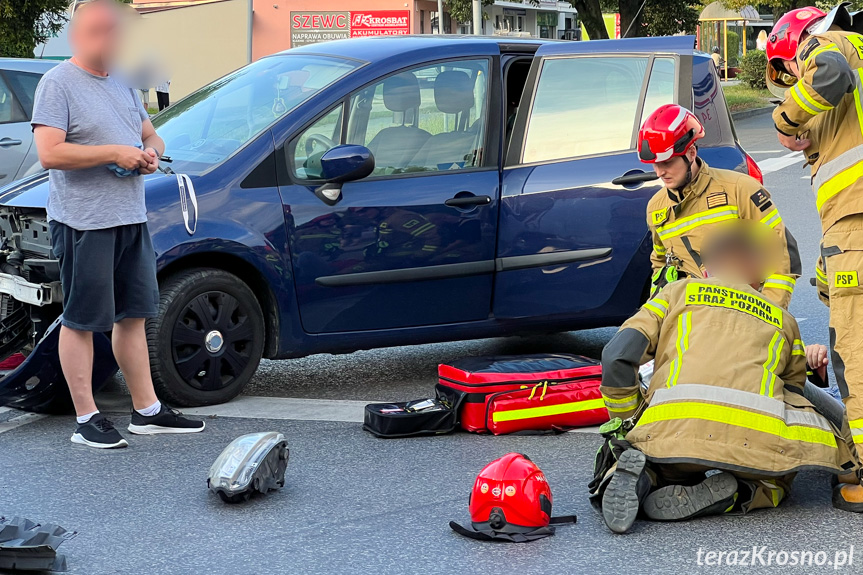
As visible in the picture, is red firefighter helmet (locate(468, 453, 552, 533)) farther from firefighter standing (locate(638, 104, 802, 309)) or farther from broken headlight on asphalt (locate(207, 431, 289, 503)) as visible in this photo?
firefighter standing (locate(638, 104, 802, 309))

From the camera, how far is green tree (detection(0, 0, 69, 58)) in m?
20.4

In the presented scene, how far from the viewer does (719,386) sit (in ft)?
13.5

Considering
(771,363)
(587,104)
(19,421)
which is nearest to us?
(771,363)

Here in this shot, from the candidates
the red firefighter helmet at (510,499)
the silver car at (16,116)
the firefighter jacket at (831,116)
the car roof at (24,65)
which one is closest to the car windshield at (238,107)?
the red firefighter helmet at (510,499)

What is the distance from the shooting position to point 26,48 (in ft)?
68.6

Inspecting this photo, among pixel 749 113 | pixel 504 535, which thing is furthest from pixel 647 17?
pixel 504 535

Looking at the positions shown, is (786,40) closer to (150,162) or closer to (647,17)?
(150,162)

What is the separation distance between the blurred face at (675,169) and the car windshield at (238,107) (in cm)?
184

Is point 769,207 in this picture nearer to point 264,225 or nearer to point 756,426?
point 756,426

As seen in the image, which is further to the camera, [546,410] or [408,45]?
[408,45]

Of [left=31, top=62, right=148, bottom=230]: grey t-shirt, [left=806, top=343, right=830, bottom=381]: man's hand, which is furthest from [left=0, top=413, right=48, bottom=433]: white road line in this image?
[left=806, top=343, right=830, bottom=381]: man's hand

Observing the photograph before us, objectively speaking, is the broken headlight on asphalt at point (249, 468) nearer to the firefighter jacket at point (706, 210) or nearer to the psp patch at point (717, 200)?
the firefighter jacket at point (706, 210)

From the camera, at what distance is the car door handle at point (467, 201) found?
5.90m

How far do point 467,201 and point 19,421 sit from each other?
2422 mm
